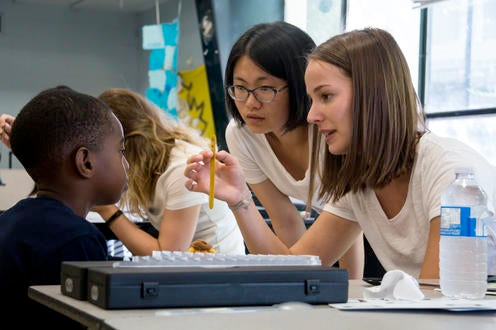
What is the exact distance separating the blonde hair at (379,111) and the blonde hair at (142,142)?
2.90 ft

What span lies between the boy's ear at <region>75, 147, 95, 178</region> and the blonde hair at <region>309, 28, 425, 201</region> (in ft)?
1.74

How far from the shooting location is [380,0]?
5.50 meters

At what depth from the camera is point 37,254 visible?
1272mm

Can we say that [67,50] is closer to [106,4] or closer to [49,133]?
[106,4]

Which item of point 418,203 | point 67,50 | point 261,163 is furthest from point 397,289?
point 67,50

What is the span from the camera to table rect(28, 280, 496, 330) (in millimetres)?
812

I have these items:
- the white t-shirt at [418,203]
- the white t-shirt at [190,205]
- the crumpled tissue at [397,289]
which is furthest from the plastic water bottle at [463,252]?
the white t-shirt at [190,205]

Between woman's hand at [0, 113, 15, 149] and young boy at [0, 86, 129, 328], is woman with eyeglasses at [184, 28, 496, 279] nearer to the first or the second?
young boy at [0, 86, 129, 328]

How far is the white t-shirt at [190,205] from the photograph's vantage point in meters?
2.38

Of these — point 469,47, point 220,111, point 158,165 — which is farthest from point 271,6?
point 158,165

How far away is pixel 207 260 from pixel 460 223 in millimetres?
363

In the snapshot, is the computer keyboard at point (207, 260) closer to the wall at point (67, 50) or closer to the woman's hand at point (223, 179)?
the woman's hand at point (223, 179)

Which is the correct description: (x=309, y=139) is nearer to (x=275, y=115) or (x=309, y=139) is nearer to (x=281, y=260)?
(x=275, y=115)

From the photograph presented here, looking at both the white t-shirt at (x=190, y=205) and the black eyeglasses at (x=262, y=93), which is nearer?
the black eyeglasses at (x=262, y=93)
